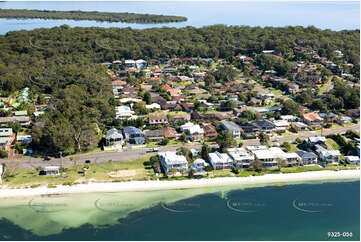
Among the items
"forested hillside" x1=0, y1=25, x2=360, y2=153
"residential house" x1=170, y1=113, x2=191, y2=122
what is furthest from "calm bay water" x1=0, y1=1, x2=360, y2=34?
"residential house" x1=170, y1=113, x2=191, y2=122

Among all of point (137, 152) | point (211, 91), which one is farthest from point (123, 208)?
point (211, 91)

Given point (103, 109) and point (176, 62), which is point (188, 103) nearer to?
point (103, 109)

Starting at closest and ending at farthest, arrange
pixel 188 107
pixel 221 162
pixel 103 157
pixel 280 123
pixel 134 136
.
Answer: pixel 221 162 < pixel 103 157 < pixel 134 136 < pixel 280 123 < pixel 188 107

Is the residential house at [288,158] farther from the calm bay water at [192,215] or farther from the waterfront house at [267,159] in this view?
the calm bay water at [192,215]

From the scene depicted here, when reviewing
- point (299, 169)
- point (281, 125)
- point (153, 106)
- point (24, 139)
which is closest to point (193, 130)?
point (281, 125)

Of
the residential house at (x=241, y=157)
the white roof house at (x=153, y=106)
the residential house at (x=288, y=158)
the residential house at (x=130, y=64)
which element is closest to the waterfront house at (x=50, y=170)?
the residential house at (x=241, y=157)

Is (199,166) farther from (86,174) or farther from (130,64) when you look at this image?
(130,64)

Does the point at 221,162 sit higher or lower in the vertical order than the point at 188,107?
lower

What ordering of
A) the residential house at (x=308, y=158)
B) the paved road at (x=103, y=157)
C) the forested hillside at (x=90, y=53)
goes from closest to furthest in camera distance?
the paved road at (x=103, y=157), the residential house at (x=308, y=158), the forested hillside at (x=90, y=53)
